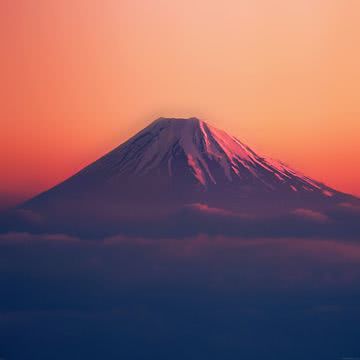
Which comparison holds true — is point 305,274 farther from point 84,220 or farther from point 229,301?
point 84,220

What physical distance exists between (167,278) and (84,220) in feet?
27.5

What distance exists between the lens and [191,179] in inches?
4872

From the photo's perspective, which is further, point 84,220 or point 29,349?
point 84,220

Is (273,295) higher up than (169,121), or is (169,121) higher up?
(169,121)

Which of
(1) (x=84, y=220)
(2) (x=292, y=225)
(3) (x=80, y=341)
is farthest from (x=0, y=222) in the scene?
(2) (x=292, y=225)

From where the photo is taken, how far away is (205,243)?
13288cm

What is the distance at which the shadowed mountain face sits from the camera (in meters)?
121

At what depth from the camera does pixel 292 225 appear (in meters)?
131

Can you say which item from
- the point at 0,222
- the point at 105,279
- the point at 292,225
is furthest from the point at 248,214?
the point at 0,222

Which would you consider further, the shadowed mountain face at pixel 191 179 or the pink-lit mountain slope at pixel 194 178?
the pink-lit mountain slope at pixel 194 178

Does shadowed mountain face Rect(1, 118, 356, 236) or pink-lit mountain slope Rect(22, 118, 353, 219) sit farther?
pink-lit mountain slope Rect(22, 118, 353, 219)

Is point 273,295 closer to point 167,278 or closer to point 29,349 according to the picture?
point 167,278

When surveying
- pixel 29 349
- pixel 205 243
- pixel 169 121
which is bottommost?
pixel 29 349

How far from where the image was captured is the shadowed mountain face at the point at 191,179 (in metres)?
121
